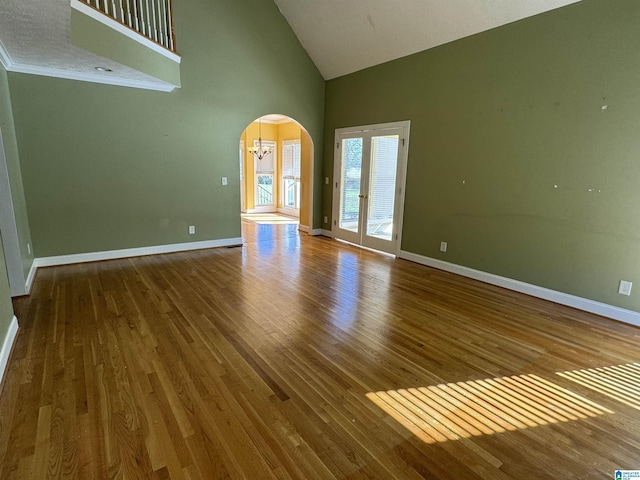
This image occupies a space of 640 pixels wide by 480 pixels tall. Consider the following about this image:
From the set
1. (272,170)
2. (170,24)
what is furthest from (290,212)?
(170,24)

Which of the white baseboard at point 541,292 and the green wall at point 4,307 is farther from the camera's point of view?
the white baseboard at point 541,292

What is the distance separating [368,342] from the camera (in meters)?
2.75

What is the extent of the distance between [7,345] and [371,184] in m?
4.94

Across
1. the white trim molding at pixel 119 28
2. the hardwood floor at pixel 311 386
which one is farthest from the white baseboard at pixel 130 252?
the white trim molding at pixel 119 28

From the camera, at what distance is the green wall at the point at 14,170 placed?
3539 millimetres

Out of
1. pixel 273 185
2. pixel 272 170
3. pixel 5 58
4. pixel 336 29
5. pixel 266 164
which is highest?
pixel 336 29

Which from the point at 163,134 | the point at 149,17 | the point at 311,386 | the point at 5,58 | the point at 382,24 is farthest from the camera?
the point at 163,134

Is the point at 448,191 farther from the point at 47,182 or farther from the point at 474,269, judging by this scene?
the point at 47,182

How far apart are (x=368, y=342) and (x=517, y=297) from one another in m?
2.20

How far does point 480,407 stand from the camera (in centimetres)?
203

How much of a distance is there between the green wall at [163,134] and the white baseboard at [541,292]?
3.61 meters

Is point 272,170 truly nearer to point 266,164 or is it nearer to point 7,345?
point 266,164

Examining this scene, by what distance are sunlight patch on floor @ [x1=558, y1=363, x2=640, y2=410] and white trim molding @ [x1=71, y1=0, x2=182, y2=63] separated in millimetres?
5136

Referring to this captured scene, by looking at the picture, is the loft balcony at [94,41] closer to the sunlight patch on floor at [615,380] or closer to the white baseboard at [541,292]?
the white baseboard at [541,292]
